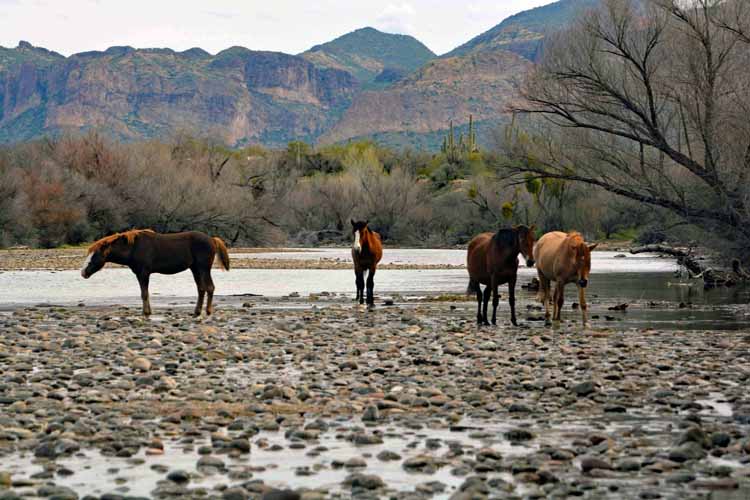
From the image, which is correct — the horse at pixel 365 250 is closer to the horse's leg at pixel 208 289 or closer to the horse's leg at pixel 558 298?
the horse's leg at pixel 208 289

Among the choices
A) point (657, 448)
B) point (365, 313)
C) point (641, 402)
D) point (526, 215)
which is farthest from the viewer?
point (526, 215)

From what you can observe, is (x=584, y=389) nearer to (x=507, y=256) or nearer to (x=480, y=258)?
(x=507, y=256)

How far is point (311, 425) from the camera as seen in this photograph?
8.59 meters

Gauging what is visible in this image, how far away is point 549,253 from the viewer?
61.5ft

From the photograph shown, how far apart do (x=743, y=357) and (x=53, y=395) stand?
8205mm

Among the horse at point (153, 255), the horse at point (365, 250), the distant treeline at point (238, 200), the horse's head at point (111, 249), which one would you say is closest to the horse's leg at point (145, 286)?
the horse at point (153, 255)

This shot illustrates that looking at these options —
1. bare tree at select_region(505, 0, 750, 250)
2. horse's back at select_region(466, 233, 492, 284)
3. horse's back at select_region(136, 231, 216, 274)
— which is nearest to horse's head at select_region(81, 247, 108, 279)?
horse's back at select_region(136, 231, 216, 274)

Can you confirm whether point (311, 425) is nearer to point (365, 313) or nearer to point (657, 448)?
point (657, 448)

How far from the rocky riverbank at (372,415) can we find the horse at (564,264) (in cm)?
200

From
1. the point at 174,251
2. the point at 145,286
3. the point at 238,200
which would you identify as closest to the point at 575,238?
the point at 174,251

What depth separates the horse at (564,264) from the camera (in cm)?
1759

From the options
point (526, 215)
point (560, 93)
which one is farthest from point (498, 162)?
point (526, 215)

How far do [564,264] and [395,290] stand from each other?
39.0 feet

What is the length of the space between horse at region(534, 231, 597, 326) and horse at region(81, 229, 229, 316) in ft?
18.6
